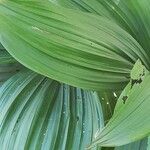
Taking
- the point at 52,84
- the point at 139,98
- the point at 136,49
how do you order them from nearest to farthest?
1. the point at 139,98
2. the point at 136,49
3. the point at 52,84

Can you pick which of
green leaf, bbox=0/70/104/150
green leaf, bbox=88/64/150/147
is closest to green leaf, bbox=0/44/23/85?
green leaf, bbox=0/70/104/150

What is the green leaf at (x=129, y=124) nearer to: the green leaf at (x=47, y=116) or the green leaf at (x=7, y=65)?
the green leaf at (x=47, y=116)

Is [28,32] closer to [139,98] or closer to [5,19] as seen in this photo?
[5,19]

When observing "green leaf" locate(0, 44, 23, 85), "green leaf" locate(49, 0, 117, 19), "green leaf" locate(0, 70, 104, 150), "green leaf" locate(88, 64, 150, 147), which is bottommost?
"green leaf" locate(88, 64, 150, 147)

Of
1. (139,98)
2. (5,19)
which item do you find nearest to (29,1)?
(5,19)

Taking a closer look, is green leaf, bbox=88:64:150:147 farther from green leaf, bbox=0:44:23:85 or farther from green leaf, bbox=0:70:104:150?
green leaf, bbox=0:44:23:85

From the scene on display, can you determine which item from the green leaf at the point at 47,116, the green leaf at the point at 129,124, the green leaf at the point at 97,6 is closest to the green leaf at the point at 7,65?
the green leaf at the point at 47,116
